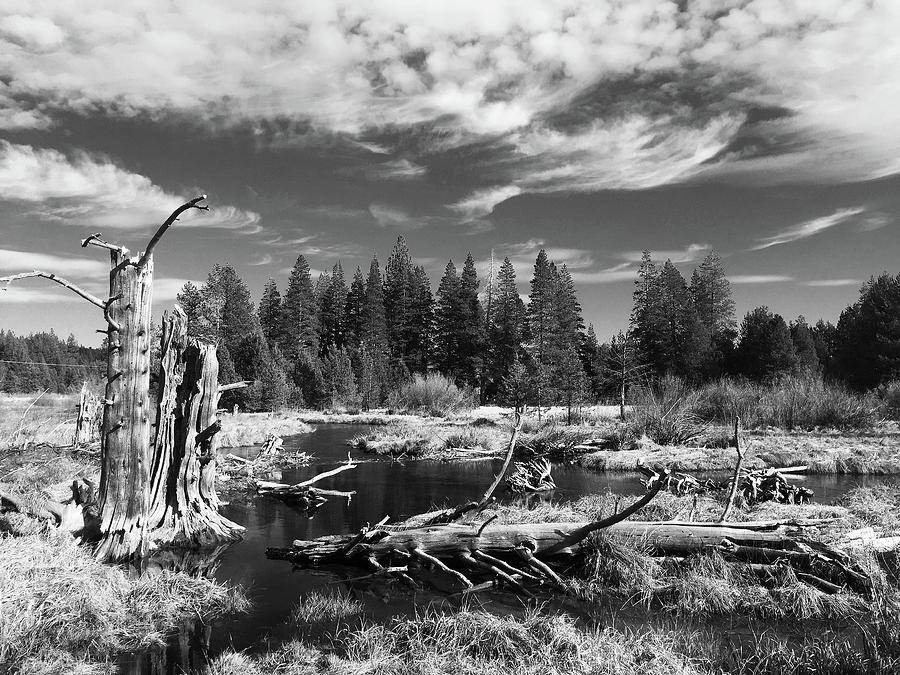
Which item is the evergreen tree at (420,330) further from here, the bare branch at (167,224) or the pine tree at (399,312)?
the bare branch at (167,224)

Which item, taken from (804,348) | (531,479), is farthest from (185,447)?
(804,348)

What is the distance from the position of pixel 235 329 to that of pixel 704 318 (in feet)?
156

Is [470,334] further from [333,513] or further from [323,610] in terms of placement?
[323,610]

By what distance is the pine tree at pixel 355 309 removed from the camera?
218ft

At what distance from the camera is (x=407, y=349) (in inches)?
2539

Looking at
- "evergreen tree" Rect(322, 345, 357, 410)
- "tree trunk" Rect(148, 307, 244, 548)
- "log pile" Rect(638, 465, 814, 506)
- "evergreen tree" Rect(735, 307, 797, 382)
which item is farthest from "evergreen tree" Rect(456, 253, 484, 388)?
"tree trunk" Rect(148, 307, 244, 548)

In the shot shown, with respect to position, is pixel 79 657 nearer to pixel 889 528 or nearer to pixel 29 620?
pixel 29 620

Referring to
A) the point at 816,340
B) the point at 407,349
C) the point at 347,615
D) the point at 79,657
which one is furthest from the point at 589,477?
the point at 816,340

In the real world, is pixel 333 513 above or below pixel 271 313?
below

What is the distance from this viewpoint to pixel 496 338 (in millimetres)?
58344

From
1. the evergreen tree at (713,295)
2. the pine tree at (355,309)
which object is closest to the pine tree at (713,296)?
the evergreen tree at (713,295)

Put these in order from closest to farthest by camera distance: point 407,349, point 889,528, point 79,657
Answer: point 79,657 < point 889,528 < point 407,349

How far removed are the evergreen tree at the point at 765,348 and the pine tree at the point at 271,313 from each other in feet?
155

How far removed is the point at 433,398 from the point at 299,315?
1161 inches
